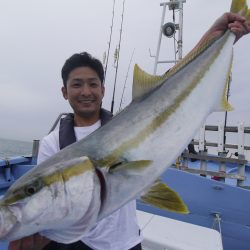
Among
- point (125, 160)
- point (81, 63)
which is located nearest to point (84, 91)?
point (81, 63)

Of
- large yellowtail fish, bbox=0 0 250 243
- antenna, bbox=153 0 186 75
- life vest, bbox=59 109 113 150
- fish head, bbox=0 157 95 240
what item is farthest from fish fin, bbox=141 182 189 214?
antenna, bbox=153 0 186 75

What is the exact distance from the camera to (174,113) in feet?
6.32

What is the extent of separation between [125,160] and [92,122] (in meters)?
0.77

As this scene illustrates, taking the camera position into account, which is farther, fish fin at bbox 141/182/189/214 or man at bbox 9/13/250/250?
man at bbox 9/13/250/250

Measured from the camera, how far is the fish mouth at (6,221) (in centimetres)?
137

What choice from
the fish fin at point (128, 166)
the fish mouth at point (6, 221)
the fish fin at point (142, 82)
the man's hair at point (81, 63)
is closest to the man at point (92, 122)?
the man's hair at point (81, 63)

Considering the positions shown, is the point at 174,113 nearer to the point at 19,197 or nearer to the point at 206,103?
the point at 206,103

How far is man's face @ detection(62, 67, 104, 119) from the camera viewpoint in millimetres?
2281

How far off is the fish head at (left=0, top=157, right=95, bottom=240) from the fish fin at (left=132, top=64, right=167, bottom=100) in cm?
62

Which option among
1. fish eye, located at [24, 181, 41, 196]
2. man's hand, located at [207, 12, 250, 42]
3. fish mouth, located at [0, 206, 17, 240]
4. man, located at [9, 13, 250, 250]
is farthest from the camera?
man's hand, located at [207, 12, 250, 42]

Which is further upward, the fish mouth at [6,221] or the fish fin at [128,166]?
the fish fin at [128,166]

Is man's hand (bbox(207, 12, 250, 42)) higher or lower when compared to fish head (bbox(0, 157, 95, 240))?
higher

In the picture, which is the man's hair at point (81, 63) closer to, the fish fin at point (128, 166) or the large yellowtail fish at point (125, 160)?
the large yellowtail fish at point (125, 160)

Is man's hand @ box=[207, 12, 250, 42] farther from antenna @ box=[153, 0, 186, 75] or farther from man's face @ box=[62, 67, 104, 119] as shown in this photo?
antenna @ box=[153, 0, 186, 75]
